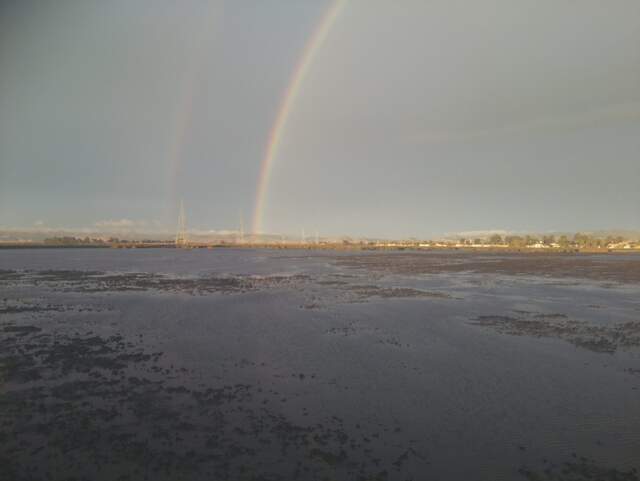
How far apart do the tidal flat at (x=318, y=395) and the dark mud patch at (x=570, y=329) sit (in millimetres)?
193

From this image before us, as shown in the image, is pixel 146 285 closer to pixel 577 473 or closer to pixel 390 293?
pixel 390 293

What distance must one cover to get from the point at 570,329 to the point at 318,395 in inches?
759

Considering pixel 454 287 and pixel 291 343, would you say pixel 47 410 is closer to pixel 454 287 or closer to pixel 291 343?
pixel 291 343

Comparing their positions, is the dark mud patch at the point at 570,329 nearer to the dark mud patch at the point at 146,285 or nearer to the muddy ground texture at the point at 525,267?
the dark mud patch at the point at 146,285

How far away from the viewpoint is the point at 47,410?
12852mm

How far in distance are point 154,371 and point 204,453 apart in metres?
7.79

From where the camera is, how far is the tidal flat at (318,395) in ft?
33.5

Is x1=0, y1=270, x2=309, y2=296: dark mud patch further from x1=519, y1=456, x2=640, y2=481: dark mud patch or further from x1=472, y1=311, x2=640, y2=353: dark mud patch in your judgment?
x1=519, y1=456, x2=640, y2=481: dark mud patch

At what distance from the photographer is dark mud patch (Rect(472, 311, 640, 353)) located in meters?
22.2

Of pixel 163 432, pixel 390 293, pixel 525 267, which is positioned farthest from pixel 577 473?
pixel 525 267

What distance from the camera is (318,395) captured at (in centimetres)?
1498

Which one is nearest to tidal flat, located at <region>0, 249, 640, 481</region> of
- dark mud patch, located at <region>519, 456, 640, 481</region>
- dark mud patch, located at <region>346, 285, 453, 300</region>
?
dark mud patch, located at <region>519, 456, 640, 481</region>

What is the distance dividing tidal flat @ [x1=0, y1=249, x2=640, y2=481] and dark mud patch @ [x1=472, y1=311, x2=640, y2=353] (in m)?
0.19

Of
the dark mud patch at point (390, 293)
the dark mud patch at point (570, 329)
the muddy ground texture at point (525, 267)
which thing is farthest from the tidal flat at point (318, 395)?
the muddy ground texture at point (525, 267)
